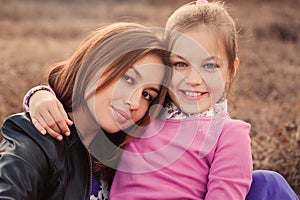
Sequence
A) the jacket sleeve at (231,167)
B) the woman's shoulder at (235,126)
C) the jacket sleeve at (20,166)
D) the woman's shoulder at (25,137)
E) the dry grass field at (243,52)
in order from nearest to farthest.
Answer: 1. the jacket sleeve at (20,166)
2. the woman's shoulder at (25,137)
3. the jacket sleeve at (231,167)
4. the woman's shoulder at (235,126)
5. the dry grass field at (243,52)

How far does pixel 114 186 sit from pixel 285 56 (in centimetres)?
534

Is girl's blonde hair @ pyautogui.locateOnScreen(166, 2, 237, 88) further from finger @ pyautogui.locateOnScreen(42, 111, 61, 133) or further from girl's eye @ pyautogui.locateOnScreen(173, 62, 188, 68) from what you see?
finger @ pyautogui.locateOnScreen(42, 111, 61, 133)

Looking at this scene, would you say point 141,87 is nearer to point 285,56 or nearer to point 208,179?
point 208,179

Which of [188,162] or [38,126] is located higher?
[38,126]

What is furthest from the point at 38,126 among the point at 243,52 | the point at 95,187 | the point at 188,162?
the point at 243,52

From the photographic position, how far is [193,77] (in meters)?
2.32

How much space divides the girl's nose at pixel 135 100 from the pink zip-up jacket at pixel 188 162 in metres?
0.20

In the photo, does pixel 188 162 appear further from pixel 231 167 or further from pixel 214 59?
pixel 214 59

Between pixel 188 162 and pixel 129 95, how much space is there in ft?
1.24

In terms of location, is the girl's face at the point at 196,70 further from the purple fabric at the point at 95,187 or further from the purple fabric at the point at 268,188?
the purple fabric at the point at 95,187

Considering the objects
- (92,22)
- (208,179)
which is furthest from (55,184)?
(92,22)

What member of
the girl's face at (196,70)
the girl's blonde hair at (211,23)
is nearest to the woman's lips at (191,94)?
the girl's face at (196,70)

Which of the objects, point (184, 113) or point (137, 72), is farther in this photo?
point (184, 113)

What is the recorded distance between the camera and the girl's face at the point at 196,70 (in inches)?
91.4
